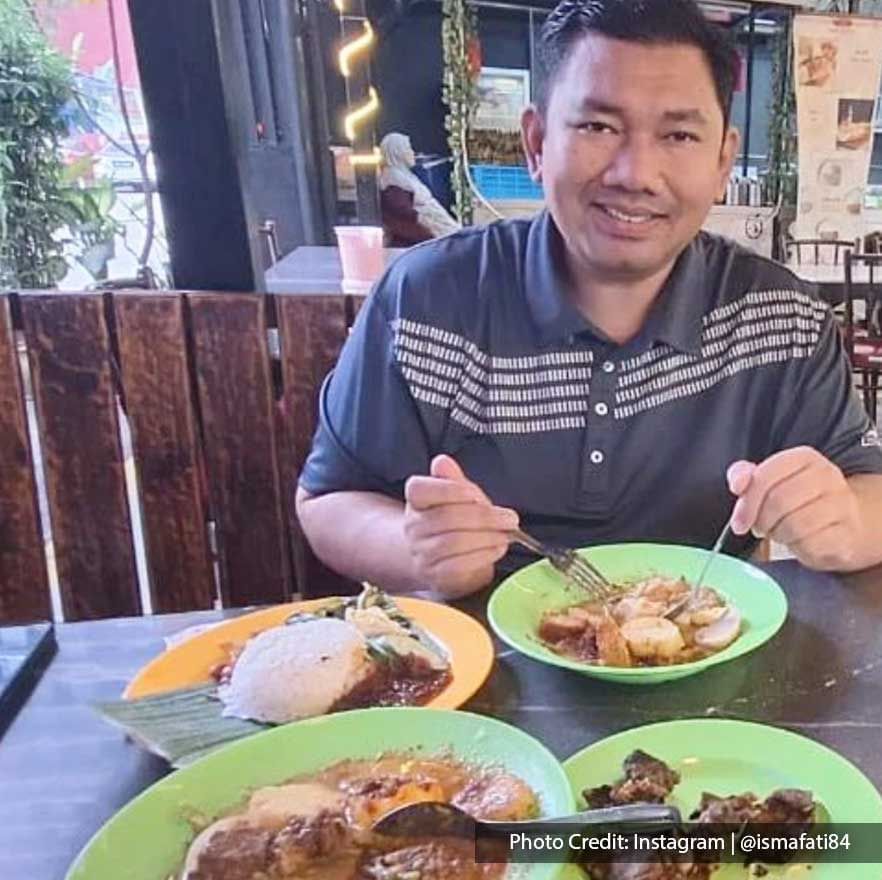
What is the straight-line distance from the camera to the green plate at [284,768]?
64cm

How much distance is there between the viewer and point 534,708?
86cm

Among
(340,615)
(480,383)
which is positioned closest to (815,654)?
(340,615)

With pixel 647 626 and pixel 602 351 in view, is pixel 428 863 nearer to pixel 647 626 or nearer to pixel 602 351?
pixel 647 626

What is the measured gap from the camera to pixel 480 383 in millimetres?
1379

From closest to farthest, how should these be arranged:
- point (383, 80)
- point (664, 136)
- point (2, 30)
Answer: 1. point (664, 136)
2. point (2, 30)
3. point (383, 80)

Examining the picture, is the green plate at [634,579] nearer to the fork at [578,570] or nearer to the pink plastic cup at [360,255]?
the fork at [578,570]

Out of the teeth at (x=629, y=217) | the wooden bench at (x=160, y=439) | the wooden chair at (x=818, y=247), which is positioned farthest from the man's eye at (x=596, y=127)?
the wooden chair at (x=818, y=247)

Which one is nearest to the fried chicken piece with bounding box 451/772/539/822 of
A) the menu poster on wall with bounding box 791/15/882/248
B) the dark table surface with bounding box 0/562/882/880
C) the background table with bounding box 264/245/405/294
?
the dark table surface with bounding box 0/562/882/880

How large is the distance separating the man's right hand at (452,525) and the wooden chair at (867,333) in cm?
438

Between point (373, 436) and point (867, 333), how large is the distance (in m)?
4.95

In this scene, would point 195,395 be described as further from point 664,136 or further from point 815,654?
point 815,654

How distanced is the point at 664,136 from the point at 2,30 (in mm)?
3239

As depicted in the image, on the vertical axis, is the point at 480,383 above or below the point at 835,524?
above

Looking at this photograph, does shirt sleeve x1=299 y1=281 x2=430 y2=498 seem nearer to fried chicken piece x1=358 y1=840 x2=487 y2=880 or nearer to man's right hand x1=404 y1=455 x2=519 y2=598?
man's right hand x1=404 y1=455 x2=519 y2=598
